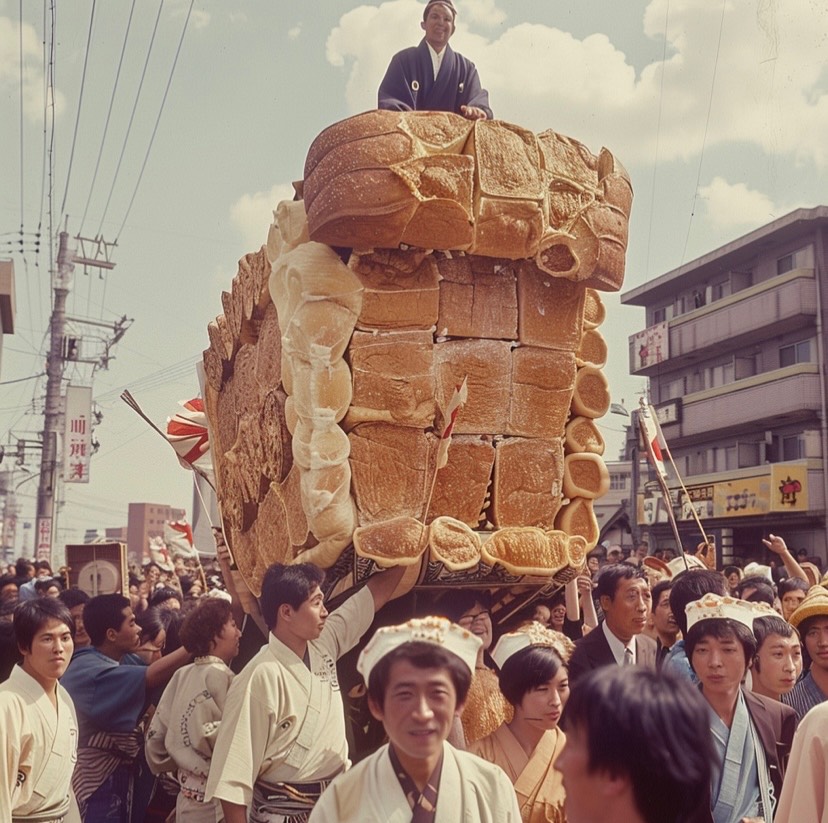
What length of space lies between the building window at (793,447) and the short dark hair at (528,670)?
2483 cm

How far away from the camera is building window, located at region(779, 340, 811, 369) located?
26.7 meters

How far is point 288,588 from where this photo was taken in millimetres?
3922

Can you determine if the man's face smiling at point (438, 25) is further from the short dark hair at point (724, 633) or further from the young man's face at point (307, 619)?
the short dark hair at point (724, 633)

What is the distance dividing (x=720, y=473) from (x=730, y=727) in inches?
1049

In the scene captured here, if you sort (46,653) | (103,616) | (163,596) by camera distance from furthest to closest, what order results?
1. (163,596)
2. (103,616)
3. (46,653)

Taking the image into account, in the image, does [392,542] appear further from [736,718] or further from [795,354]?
[795,354]

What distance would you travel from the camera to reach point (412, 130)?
4.97 m

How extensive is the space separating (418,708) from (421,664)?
12cm

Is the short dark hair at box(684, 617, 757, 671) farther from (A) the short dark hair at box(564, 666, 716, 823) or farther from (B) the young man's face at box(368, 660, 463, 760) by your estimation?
(A) the short dark hair at box(564, 666, 716, 823)

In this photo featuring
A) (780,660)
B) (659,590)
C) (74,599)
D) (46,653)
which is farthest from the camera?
(74,599)

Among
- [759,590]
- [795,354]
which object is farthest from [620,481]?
[759,590]

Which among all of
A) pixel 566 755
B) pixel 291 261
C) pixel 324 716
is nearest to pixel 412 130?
pixel 291 261

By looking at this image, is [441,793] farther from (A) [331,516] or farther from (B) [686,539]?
(B) [686,539]

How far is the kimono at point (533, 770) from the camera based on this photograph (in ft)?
10.9
